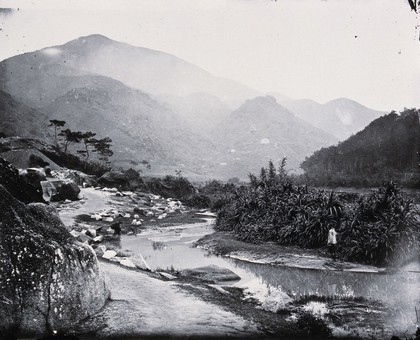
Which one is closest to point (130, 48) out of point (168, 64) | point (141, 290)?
point (168, 64)

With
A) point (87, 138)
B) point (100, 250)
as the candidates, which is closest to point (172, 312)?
point (100, 250)

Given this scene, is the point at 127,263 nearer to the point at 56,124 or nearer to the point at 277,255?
the point at 56,124

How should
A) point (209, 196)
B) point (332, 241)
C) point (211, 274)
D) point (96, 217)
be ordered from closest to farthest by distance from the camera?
point (211, 274) → point (332, 241) → point (96, 217) → point (209, 196)

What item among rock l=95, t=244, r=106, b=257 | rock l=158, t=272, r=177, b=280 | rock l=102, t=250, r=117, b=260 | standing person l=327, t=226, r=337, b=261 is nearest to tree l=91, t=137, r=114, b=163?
rock l=95, t=244, r=106, b=257

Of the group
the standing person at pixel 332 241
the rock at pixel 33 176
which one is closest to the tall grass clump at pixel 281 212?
the standing person at pixel 332 241

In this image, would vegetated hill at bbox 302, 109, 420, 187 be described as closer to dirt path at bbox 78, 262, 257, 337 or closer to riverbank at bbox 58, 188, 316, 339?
riverbank at bbox 58, 188, 316, 339

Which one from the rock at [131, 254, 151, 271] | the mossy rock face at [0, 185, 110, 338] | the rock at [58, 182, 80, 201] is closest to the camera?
the mossy rock face at [0, 185, 110, 338]

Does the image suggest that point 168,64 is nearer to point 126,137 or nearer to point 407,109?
point 126,137
